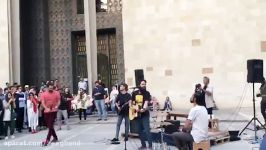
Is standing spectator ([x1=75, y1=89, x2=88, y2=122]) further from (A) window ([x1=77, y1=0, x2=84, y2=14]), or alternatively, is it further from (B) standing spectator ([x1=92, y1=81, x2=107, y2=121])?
(A) window ([x1=77, y1=0, x2=84, y2=14])

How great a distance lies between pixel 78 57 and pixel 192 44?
7.91 m

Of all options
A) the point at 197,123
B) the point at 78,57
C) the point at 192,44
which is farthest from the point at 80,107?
the point at 197,123

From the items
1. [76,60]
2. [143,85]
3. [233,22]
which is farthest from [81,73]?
[143,85]

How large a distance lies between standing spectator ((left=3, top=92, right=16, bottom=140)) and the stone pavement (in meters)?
0.39

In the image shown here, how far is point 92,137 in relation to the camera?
13789mm

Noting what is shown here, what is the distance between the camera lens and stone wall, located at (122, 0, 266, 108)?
20.6 meters

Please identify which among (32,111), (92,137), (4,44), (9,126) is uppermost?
(4,44)

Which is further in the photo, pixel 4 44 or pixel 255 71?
pixel 4 44

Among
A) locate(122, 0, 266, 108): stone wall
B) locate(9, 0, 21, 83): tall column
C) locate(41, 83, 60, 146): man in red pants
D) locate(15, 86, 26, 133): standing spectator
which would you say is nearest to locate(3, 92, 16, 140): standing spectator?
locate(15, 86, 26, 133): standing spectator

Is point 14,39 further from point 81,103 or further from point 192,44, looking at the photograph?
point 192,44

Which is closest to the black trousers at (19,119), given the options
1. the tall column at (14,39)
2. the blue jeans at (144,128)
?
the blue jeans at (144,128)

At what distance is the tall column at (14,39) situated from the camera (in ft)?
73.4

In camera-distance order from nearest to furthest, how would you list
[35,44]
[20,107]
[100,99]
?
[20,107], [100,99], [35,44]

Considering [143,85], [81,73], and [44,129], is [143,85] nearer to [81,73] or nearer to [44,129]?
[44,129]
